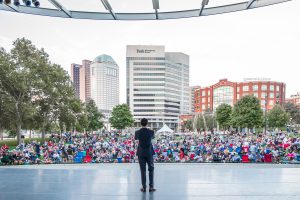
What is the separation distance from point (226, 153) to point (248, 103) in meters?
50.0

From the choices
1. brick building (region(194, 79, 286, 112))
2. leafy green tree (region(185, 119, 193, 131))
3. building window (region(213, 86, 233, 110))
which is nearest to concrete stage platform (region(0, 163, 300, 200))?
brick building (region(194, 79, 286, 112))

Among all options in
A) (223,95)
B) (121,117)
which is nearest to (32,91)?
(121,117)

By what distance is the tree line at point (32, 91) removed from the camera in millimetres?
31688

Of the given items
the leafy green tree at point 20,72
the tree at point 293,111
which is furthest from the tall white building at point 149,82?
the leafy green tree at point 20,72

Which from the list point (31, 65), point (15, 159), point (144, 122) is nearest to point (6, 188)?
point (144, 122)

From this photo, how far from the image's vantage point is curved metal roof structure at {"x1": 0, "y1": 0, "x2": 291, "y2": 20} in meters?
5.73

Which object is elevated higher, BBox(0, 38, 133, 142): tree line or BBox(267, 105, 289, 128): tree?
BBox(0, 38, 133, 142): tree line

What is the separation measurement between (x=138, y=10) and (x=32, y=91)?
3317 centimetres

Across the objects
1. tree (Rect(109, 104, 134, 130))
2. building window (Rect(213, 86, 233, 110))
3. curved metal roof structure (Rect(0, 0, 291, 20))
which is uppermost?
building window (Rect(213, 86, 233, 110))

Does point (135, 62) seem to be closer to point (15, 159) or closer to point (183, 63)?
point (183, 63)

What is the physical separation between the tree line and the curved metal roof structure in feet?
88.8

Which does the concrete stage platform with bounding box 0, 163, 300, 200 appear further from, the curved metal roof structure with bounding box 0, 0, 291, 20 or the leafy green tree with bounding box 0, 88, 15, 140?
the leafy green tree with bounding box 0, 88, 15, 140

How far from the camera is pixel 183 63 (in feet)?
471

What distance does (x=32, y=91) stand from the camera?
35.7 m
